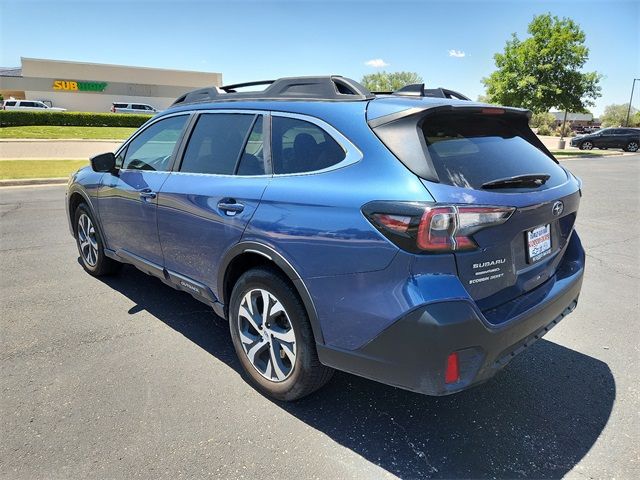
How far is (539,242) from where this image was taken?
2529mm

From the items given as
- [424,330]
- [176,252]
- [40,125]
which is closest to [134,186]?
[176,252]

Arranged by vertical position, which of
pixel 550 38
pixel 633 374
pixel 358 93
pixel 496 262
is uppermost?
pixel 550 38

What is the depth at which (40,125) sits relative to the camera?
3206 cm

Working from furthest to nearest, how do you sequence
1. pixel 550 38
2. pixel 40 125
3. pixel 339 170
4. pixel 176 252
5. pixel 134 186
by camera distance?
pixel 40 125, pixel 550 38, pixel 134 186, pixel 176 252, pixel 339 170

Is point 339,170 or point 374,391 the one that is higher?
point 339,170

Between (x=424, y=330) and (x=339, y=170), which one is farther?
(x=339, y=170)

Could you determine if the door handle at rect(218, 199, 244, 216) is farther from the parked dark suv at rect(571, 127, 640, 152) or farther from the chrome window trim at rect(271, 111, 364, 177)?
the parked dark suv at rect(571, 127, 640, 152)

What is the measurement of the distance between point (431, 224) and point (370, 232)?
11.4 inches

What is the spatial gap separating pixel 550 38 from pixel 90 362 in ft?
104

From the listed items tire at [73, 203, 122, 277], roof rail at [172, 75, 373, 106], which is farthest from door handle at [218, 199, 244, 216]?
tire at [73, 203, 122, 277]

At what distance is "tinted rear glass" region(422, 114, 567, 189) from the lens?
2.26 metres

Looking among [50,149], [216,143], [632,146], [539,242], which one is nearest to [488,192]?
[539,242]

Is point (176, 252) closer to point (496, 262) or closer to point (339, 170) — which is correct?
point (339, 170)

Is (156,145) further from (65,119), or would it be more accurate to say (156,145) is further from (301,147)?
(65,119)
